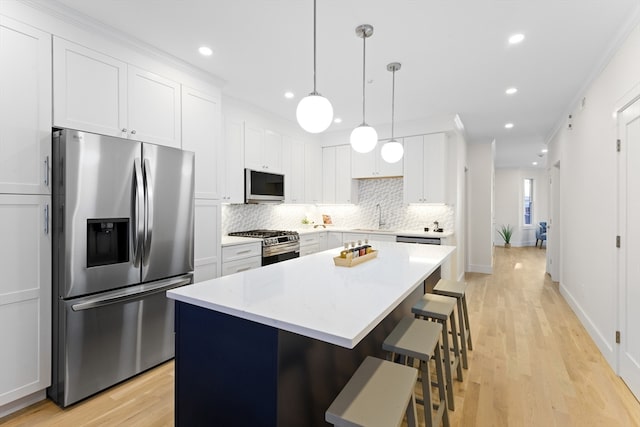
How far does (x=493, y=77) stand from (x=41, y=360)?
450 cm

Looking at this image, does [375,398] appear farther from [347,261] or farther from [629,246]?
[629,246]

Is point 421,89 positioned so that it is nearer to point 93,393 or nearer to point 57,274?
point 57,274

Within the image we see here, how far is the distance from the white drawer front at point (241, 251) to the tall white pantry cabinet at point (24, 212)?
4.98 ft

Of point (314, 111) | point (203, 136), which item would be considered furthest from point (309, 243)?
point (314, 111)

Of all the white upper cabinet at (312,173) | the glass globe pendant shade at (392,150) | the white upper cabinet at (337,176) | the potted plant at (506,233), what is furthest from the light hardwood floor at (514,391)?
the potted plant at (506,233)

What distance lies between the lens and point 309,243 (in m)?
4.80

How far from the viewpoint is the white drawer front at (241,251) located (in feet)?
11.0

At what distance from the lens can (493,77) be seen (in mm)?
3166

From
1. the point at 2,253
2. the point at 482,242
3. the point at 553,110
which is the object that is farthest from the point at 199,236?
the point at 482,242

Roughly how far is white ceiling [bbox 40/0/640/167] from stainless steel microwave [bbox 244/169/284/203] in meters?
1.02

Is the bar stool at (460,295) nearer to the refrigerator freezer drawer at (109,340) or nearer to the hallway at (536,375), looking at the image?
the hallway at (536,375)

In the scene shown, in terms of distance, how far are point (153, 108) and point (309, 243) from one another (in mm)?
2859

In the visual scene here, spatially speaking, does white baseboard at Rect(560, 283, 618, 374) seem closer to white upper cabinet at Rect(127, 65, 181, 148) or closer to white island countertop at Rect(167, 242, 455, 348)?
white island countertop at Rect(167, 242, 455, 348)

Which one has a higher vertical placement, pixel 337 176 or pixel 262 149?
pixel 262 149
